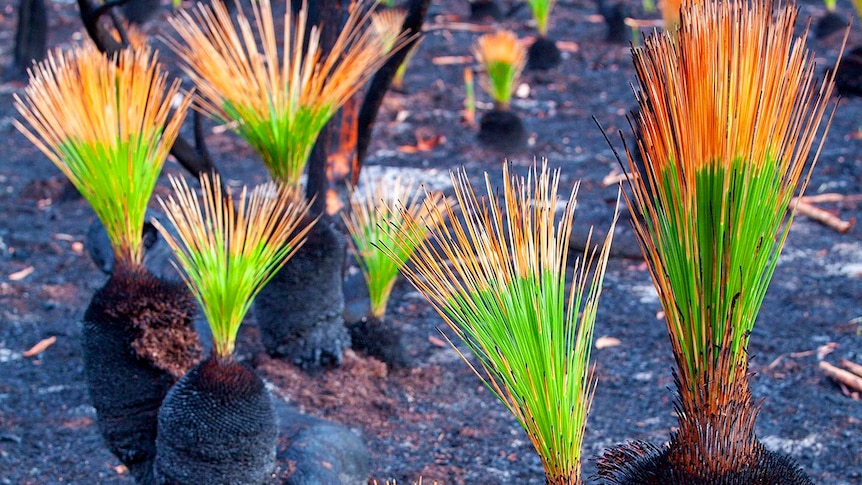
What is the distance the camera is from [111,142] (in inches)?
108

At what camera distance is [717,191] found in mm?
1497

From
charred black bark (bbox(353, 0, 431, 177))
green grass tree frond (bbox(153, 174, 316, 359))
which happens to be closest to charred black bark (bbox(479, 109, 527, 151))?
charred black bark (bbox(353, 0, 431, 177))

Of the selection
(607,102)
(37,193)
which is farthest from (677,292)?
(607,102)

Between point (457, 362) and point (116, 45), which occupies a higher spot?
point (116, 45)

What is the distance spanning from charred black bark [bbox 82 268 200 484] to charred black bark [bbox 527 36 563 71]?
25.4ft

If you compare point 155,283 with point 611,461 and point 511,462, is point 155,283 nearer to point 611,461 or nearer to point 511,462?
point 511,462

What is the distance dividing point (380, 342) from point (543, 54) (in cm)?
654

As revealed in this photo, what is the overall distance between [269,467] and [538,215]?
4.93ft

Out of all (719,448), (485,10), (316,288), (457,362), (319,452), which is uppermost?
(719,448)

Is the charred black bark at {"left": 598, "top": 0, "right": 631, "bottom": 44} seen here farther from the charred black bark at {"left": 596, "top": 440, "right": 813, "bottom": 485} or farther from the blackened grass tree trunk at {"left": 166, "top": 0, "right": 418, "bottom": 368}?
the charred black bark at {"left": 596, "top": 440, "right": 813, "bottom": 485}

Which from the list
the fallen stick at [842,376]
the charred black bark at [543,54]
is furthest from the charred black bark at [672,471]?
the charred black bark at [543,54]

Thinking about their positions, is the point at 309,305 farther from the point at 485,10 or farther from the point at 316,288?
the point at 485,10

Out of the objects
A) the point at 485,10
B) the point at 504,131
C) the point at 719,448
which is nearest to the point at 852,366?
the point at 719,448

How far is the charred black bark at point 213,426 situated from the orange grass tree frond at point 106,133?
1.64 ft
